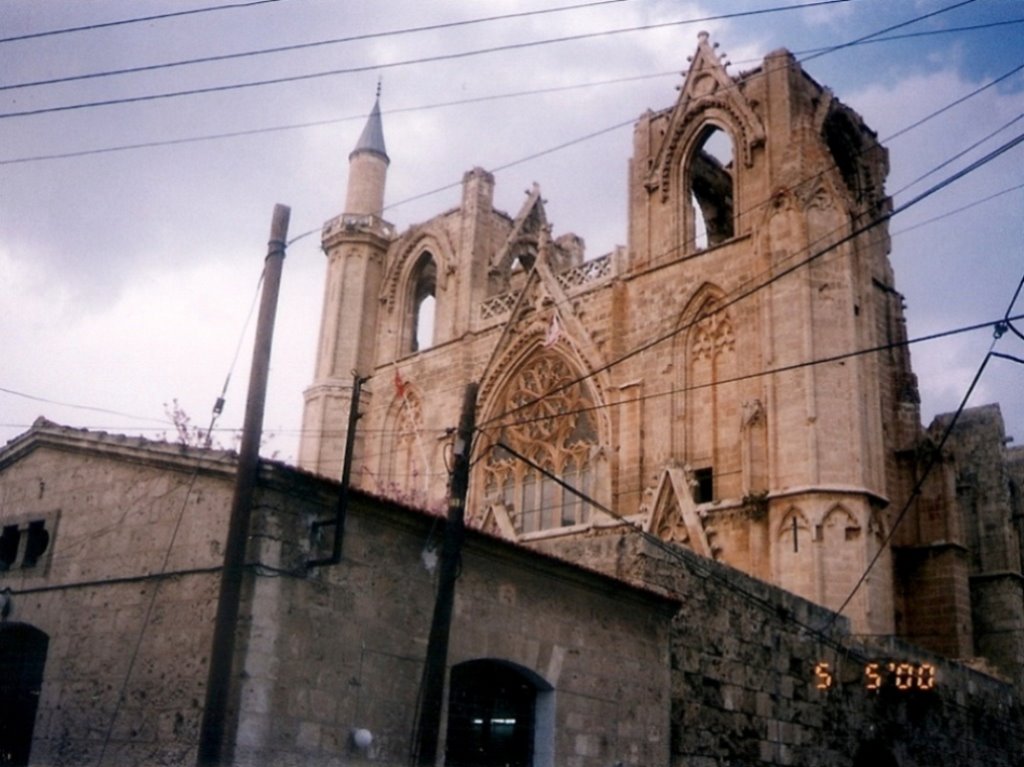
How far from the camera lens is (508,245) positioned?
111ft

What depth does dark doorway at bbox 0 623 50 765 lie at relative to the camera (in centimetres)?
1177

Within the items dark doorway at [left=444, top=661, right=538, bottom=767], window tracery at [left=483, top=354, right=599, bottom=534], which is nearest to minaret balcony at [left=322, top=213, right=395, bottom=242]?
window tracery at [left=483, top=354, right=599, bottom=534]

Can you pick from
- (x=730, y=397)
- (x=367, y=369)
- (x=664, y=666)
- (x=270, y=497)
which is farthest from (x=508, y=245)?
(x=270, y=497)

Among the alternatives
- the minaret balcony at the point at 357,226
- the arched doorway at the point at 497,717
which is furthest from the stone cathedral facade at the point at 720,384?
the arched doorway at the point at 497,717

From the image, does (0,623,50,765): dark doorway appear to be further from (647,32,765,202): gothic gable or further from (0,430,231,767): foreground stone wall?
(647,32,765,202): gothic gable

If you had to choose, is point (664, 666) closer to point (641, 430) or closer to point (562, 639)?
point (562, 639)

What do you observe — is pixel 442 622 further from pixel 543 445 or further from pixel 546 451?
pixel 543 445

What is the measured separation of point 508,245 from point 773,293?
1180 centimetres

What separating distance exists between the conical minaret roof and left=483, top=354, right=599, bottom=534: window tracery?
36.4ft

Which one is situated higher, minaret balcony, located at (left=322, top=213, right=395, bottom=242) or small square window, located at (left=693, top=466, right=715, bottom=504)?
minaret balcony, located at (left=322, top=213, right=395, bottom=242)

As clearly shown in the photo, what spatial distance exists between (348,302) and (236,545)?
25.9 meters

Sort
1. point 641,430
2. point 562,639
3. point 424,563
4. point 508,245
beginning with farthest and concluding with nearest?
point 508,245 < point 641,430 < point 562,639 < point 424,563

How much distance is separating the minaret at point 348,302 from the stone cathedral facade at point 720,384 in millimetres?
123

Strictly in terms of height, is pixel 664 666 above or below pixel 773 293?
below
